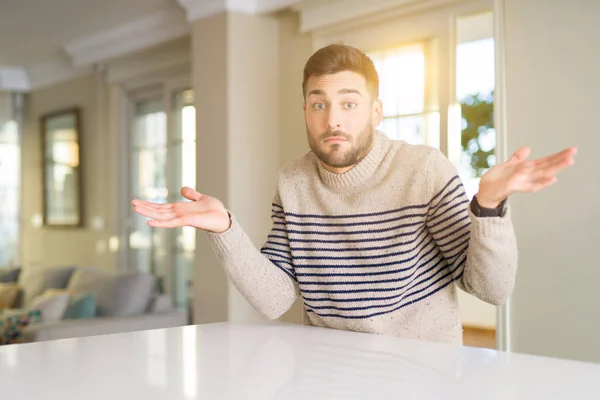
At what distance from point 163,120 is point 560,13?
373 cm

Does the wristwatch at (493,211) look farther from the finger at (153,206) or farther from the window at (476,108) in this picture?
the window at (476,108)

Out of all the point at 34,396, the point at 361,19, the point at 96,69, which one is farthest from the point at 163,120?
the point at 34,396

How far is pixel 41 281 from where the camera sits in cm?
597

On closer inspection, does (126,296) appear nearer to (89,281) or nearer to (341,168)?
(89,281)

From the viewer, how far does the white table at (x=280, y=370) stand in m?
1.09

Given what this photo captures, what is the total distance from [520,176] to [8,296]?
5.55m

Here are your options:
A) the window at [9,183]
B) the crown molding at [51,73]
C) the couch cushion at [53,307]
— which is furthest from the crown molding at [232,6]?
the window at [9,183]

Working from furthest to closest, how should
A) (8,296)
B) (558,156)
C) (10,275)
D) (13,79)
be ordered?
(13,79)
(10,275)
(8,296)
(558,156)

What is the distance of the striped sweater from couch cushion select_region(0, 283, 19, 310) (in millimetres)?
4913

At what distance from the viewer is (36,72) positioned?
7.51m

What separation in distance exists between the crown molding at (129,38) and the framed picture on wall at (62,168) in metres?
0.69

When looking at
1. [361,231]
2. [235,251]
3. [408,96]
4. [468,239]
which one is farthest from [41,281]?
[468,239]


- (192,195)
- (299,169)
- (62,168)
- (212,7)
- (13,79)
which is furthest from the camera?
(13,79)

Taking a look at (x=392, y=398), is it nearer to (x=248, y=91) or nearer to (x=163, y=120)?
(x=248, y=91)
